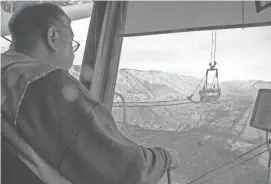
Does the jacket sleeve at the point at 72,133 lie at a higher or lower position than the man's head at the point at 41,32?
lower

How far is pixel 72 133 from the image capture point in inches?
21.7

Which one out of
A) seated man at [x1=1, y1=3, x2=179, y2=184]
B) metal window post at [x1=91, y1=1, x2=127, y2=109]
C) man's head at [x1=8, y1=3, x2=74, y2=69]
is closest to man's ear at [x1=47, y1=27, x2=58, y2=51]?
man's head at [x1=8, y1=3, x2=74, y2=69]

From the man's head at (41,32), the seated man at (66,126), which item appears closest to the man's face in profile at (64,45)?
the man's head at (41,32)

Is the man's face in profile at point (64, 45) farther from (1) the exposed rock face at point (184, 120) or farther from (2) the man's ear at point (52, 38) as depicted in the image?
(1) the exposed rock face at point (184, 120)

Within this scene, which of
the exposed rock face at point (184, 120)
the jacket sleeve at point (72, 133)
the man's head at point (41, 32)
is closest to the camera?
the jacket sleeve at point (72, 133)

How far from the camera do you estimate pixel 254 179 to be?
1245 millimetres

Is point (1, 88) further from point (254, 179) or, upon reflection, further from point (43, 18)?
point (254, 179)

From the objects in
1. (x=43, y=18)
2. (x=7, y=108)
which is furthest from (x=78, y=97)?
(x=43, y=18)

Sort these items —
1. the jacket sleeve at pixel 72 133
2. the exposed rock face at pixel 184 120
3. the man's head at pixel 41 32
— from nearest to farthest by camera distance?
the jacket sleeve at pixel 72 133
the man's head at pixel 41 32
the exposed rock face at pixel 184 120

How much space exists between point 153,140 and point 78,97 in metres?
0.77

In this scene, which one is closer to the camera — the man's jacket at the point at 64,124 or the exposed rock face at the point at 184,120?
the man's jacket at the point at 64,124

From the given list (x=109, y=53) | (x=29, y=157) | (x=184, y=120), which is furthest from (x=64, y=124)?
(x=184, y=120)

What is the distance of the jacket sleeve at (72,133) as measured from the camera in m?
0.55

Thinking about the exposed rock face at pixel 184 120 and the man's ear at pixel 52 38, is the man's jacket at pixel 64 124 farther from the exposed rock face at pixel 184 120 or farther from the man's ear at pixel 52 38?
the exposed rock face at pixel 184 120
